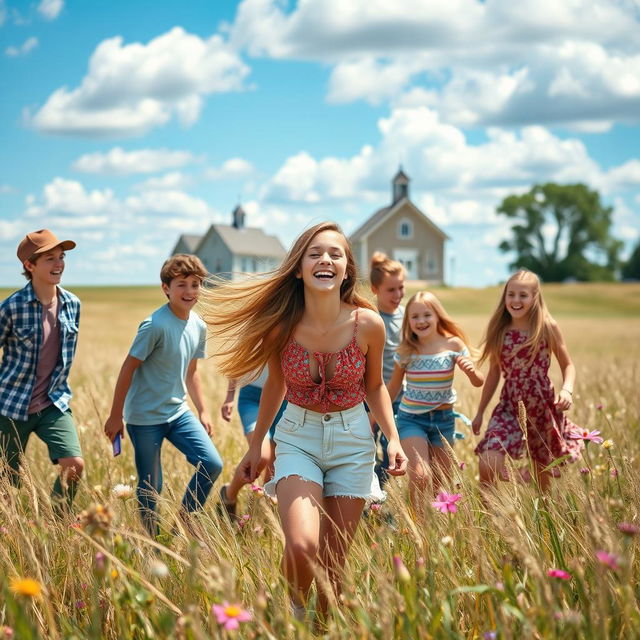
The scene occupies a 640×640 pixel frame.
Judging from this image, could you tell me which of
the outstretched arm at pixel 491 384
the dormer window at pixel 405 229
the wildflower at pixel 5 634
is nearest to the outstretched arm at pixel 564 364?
the outstretched arm at pixel 491 384

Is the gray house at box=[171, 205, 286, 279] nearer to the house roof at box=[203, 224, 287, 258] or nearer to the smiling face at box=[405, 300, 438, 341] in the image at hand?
the house roof at box=[203, 224, 287, 258]

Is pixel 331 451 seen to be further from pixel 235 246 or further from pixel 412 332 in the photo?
pixel 235 246

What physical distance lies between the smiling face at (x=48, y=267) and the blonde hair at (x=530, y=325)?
2882 millimetres

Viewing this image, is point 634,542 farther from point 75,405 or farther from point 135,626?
point 75,405

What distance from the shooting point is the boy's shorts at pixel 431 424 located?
555 cm

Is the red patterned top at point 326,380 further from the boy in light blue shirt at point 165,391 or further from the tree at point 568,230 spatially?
Result: the tree at point 568,230

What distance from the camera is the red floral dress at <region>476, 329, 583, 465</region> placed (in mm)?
5367

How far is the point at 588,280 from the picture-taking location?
7788cm

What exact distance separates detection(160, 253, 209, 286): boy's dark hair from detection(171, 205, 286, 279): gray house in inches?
2464

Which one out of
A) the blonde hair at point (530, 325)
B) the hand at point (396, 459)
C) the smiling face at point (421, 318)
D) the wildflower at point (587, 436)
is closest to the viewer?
the hand at point (396, 459)

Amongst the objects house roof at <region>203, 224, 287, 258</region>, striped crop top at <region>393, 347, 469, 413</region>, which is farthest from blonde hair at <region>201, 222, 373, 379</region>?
house roof at <region>203, 224, 287, 258</region>

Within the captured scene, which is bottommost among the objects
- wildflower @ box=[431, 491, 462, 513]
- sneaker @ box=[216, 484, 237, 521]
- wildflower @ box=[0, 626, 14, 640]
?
sneaker @ box=[216, 484, 237, 521]

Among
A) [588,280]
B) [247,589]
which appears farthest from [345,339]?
[588,280]

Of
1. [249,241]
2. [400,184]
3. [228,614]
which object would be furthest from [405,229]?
[228,614]
